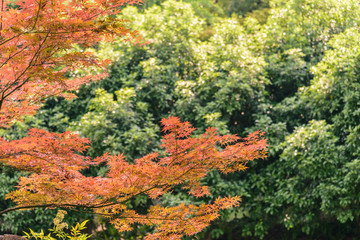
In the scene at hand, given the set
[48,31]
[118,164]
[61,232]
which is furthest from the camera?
[61,232]

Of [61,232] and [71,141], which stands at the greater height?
[71,141]

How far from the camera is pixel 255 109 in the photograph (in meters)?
8.10

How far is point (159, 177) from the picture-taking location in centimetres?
351

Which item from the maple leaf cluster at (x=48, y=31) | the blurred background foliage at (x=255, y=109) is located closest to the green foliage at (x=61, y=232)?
the maple leaf cluster at (x=48, y=31)

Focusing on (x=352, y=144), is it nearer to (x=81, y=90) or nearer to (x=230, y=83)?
(x=230, y=83)

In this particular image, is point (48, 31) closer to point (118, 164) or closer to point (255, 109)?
point (118, 164)

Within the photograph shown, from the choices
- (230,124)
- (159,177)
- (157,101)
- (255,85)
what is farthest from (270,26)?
(159,177)

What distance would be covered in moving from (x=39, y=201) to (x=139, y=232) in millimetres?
4491

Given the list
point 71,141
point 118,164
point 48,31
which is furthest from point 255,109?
point 48,31

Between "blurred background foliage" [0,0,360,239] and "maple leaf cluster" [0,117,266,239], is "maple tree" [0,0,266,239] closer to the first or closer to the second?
"maple leaf cluster" [0,117,266,239]

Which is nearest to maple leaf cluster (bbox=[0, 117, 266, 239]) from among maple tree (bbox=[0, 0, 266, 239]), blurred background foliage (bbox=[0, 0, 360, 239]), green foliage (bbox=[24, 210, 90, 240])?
maple tree (bbox=[0, 0, 266, 239])

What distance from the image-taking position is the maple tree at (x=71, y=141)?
292 cm

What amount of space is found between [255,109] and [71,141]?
523cm

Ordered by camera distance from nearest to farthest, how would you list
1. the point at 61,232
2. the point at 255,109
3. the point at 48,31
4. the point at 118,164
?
1. the point at 48,31
2. the point at 118,164
3. the point at 61,232
4. the point at 255,109
